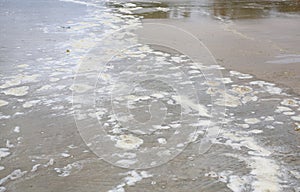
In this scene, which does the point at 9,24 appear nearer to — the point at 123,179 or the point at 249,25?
the point at 249,25

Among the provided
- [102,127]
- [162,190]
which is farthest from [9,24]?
[162,190]

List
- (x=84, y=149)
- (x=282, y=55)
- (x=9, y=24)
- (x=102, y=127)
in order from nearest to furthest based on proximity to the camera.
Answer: (x=84, y=149) < (x=102, y=127) < (x=282, y=55) < (x=9, y=24)

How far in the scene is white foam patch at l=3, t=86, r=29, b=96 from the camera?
4.65 m

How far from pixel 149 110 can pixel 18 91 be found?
5.41 feet

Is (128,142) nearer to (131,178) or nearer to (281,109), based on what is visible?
(131,178)

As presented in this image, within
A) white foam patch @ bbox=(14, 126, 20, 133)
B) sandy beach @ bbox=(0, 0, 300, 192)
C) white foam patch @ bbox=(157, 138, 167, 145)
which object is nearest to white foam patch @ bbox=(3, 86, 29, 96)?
sandy beach @ bbox=(0, 0, 300, 192)

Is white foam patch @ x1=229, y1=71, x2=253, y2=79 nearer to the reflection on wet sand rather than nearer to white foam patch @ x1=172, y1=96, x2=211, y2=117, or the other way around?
white foam patch @ x1=172, y1=96, x2=211, y2=117

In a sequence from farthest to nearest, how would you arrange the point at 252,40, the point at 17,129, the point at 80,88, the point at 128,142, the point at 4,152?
the point at 252,40
the point at 80,88
the point at 17,129
the point at 128,142
the point at 4,152

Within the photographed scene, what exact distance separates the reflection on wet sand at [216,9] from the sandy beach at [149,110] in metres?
2.24

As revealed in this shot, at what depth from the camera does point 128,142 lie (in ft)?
11.7

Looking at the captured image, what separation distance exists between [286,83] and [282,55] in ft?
5.09

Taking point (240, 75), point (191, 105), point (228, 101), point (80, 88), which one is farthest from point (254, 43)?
point (80, 88)

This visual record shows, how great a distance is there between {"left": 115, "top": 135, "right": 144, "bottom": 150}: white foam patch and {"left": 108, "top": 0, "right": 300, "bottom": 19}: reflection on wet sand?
6.98 metres

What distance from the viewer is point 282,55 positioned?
21.5ft
